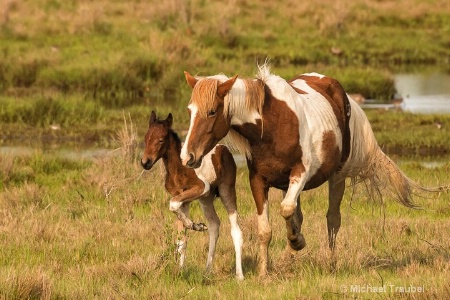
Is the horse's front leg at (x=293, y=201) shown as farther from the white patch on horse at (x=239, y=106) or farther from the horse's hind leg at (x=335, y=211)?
the horse's hind leg at (x=335, y=211)

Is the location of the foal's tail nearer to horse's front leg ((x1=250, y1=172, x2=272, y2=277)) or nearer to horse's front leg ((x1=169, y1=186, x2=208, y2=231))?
horse's front leg ((x1=250, y1=172, x2=272, y2=277))

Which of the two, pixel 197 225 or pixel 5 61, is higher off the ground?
pixel 197 225

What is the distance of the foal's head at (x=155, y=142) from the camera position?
7.43m

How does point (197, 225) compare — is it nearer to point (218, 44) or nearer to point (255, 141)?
point (255, 141)

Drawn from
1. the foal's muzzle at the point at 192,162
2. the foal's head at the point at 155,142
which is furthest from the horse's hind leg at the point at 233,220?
the foal's muzzle at the point at 192,162

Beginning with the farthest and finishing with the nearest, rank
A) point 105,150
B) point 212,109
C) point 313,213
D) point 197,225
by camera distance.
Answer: point 105,150
point 313,213
point 197,225
point 212,109

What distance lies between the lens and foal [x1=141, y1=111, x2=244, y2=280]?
294 inches

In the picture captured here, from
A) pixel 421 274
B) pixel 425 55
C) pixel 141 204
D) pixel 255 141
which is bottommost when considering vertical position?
pixel 425 55

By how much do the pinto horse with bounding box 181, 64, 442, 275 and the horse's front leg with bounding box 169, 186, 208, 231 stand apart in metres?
0.42

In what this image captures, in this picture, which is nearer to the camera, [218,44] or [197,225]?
[197,225]

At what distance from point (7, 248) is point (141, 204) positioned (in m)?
2.69

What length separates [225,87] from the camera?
698cm

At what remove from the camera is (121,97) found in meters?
22.8

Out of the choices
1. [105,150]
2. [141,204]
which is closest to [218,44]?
[105,150]
